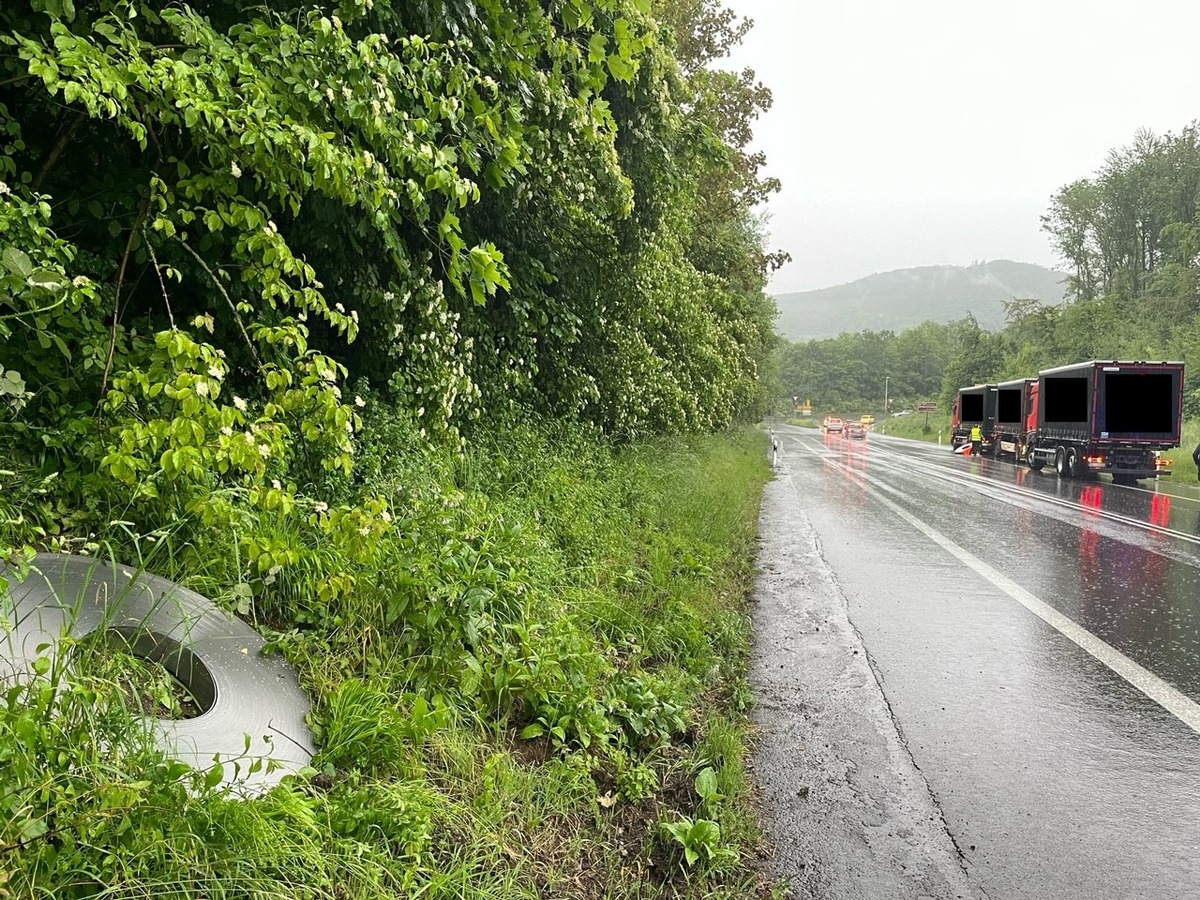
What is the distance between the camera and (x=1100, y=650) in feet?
18.5

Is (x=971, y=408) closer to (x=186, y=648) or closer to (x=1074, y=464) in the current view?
(x=1074, y=464)

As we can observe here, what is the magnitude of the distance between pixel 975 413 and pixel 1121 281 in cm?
3683

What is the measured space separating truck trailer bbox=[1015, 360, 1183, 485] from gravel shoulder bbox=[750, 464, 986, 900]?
1976 cm

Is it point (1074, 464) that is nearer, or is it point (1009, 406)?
point (1074, 464)

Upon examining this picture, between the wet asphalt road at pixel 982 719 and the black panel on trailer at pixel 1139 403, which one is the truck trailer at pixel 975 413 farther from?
the wet asphalt road at pixel 982 719

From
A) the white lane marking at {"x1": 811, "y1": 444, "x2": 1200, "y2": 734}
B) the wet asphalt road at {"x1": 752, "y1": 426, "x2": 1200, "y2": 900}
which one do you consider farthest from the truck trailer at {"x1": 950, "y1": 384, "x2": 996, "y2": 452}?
the white lane marking at {"x1": 811, "y1": 444, "x2": 1200, "y2": 734}

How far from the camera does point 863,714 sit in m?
4.55

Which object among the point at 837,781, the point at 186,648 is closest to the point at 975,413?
the point at 837,781

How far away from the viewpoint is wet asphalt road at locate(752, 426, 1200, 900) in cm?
309

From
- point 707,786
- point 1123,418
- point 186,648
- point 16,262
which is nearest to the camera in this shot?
point 16,262

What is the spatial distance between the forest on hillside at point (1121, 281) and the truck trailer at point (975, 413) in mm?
11651

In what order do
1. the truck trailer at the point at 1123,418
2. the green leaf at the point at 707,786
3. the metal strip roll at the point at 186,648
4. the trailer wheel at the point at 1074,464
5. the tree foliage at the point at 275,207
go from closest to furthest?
the metal strip roll at the point at 186,648, the tree foliage at the point at 275,207, the green leaf at the point at 707,786, the truck trailer at the point at 1123,418, the trailer wheel at the point at 1074,464

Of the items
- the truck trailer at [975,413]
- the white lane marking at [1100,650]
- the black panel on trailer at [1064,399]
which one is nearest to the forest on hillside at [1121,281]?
the truck trailer at [975,413]

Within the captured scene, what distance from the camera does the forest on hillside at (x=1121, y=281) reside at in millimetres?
50750
